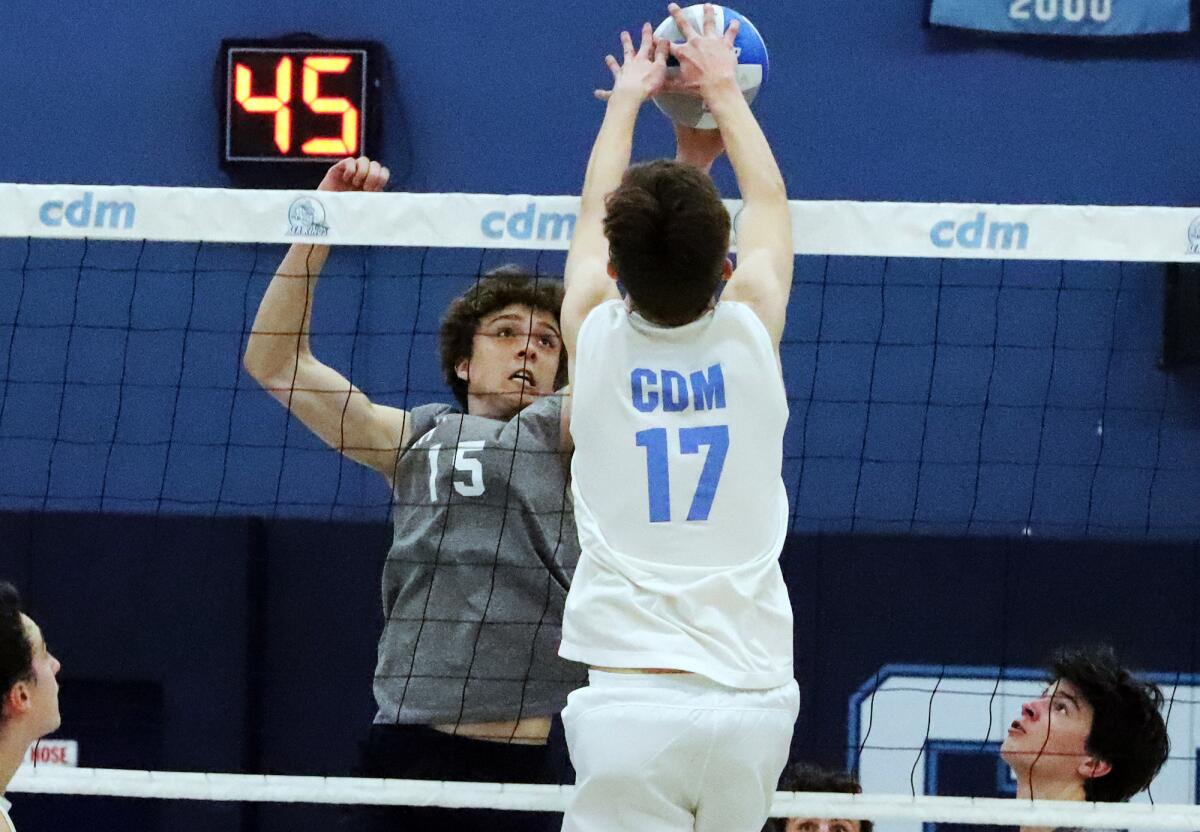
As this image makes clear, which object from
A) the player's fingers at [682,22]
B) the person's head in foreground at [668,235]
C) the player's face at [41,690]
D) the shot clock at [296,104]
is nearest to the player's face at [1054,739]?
the person's head in foreground at [668,235]

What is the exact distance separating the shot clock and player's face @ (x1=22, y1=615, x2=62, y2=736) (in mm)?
3400

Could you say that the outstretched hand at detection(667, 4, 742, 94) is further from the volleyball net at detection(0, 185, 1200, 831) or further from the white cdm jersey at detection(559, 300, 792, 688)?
the volleyball net at detection(0, 185, 1200, 831)

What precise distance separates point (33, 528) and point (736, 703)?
4051 mm

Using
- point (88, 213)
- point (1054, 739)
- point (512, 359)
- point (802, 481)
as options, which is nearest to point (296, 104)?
point (802, 481)

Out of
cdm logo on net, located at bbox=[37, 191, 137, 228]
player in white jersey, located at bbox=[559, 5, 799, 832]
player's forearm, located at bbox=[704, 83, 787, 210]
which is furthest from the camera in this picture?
cdm logo on net, located at bbox=[37, 191, 137, 228]

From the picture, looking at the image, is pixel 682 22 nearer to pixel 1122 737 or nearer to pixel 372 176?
pixel 372 176

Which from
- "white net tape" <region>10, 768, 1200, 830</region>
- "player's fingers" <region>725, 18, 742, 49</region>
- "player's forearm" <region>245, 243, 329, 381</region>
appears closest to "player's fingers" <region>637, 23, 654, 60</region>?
"player's fingers" <region>725, 18, 742, 49</region>

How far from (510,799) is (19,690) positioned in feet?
3.59

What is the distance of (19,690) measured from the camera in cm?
299

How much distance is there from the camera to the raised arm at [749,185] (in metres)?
3.13

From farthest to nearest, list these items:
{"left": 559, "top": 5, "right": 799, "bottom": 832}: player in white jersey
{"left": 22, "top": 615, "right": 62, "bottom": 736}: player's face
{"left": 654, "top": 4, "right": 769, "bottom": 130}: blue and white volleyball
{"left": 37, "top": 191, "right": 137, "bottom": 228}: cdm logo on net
Result: {"left": 37, "top": 191, "right": 137, "bottom": 228}: cdm logo on net
{"left": 654, "top": 4, "right": 769, "bottom": 130}: blue and white volleyball
{"left": 22, "top": 615, "right": 62, "bottom": 736}: player's face
{"left": 559, "top": 5, "right": 799, "bottom": 832}: player in white jersey

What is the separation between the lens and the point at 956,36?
6.47 meters

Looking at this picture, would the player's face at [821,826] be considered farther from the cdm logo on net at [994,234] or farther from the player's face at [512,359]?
the cdm logo on net at [994,234]

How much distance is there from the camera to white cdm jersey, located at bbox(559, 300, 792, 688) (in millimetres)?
2922
